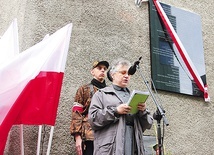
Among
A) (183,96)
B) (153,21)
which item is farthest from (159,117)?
(153,21)

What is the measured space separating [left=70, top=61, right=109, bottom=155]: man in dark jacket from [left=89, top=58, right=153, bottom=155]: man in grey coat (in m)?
0.51

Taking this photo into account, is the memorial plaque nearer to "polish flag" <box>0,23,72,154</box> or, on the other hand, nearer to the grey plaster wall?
the grey plaster wall

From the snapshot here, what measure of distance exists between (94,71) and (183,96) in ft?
6.56

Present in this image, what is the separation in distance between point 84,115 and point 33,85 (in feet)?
2.27

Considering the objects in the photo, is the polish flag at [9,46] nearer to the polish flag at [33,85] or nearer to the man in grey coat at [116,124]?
the polish flag at [33,85]

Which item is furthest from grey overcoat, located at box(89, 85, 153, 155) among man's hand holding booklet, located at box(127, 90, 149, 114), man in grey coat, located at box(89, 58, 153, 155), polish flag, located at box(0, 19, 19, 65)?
polish flag, located at box(0, 19, 19, 65)

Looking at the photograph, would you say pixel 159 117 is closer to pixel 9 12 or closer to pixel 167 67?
pixel 167 67

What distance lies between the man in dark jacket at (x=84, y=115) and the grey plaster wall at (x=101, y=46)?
1.71 feet

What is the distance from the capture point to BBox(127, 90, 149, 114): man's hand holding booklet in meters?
3.00

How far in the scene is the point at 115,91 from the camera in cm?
337

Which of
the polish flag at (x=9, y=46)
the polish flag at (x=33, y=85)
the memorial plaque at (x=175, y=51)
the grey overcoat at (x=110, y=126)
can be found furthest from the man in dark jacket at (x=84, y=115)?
the memorial plaque at (x=175, y=51)

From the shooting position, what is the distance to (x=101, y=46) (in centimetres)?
505

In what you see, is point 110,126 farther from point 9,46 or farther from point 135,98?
point 9,46

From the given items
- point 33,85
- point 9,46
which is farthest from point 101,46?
point 33,85
